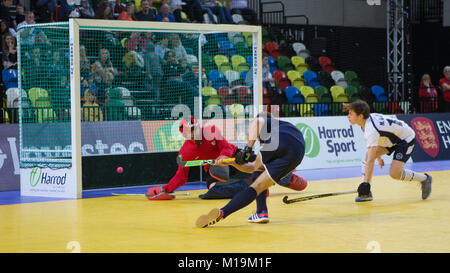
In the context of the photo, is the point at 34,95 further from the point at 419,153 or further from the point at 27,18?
the point at 419,153

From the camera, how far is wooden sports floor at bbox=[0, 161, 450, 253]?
290 inches

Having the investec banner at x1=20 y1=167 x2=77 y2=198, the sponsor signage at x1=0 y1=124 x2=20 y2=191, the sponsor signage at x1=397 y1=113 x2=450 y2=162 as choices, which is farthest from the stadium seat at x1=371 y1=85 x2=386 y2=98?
the investec banner at x1=20 y1=167 x2=77 y2=198

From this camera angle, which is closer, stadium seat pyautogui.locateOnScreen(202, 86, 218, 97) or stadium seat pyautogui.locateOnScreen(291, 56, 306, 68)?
stadium seat pyautogui.locateOnScreen(202, 86, 218, 97)

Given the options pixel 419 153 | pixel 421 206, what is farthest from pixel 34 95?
pixel 419 153

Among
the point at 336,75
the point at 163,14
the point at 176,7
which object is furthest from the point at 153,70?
the point at 336,75

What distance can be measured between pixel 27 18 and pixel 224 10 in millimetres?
7108

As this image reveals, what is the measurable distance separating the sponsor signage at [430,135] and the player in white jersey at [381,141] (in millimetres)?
7161

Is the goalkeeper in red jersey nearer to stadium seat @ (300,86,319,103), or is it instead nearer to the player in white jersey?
the player in white jersey

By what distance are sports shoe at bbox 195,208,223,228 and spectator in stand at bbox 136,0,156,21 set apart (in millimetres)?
11184

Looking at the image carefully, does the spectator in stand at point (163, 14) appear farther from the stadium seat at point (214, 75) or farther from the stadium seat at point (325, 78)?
the stadium seat at point (325, 78)

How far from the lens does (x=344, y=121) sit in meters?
17.3

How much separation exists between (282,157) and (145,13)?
36.5 feet

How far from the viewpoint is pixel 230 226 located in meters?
8.74

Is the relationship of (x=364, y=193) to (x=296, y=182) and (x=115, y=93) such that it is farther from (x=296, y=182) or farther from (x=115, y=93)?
(x=115, y=93)
